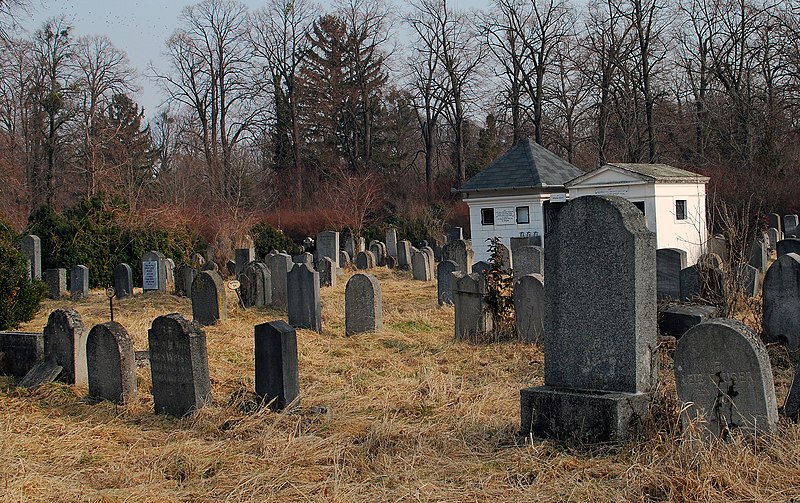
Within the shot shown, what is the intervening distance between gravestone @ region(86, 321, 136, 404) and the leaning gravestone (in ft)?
12.8

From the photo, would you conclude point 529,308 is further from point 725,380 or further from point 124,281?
point 124,281

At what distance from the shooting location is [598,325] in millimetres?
6125

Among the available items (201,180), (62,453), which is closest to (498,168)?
(201,180)

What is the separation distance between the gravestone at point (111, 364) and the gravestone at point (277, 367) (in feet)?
4.66

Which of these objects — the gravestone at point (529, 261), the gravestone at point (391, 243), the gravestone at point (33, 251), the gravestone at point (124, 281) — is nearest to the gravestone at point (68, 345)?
the gravestone at point (529, 261)

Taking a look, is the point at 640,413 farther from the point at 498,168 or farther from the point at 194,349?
the point at 498,168

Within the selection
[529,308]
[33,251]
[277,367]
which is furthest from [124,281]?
[277,367]

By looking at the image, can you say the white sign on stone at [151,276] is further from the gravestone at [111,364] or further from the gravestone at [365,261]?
the gravestone at [111,364]

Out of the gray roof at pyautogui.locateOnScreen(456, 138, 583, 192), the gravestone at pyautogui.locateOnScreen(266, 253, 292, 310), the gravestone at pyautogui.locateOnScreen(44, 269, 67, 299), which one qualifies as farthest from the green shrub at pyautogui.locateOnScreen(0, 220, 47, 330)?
the gray roof at pyautogui.locateOnScreen(456, 138, 583, 192)

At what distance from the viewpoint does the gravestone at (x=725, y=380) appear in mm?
5438

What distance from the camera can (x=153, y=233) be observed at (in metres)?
21.8

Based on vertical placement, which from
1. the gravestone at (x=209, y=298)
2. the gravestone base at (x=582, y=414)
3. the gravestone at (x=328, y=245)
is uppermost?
the gravestone at (x=328, y=245)

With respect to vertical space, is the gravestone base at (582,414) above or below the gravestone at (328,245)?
below

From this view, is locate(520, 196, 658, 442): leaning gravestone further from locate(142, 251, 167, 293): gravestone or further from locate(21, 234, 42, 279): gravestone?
locate(21, 234, 42, 279): gravestone
